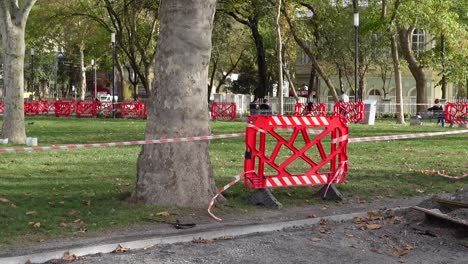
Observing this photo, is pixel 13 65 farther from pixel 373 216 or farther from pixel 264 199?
pixel 373 216

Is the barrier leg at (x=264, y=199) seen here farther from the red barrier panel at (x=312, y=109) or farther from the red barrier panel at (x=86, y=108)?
the red barrier panel at (x=86, y=108)

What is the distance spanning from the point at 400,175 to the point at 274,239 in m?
5.68

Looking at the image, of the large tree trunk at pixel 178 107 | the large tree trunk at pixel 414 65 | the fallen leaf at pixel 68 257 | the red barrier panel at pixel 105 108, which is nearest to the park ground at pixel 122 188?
the large tree trunk at pixel 178 107

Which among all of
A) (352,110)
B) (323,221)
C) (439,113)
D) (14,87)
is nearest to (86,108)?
(352,110)

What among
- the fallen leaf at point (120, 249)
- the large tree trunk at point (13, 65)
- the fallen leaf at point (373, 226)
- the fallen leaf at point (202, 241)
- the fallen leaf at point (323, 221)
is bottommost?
the fallen leaf at point (373, 226)

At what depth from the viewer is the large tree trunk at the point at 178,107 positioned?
9.14m

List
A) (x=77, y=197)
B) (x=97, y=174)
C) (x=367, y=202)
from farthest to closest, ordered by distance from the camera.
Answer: (x=97, y=174) → (x=367, y=202) → (x=77, y=197)

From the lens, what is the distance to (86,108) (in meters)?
42.1

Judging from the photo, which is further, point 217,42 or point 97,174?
point 217,42

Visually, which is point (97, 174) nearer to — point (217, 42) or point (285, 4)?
point (285, 4)

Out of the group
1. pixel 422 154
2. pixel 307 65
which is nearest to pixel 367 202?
pixel 422 154

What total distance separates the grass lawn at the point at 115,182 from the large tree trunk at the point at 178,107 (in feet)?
1.16

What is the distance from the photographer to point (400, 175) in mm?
12883

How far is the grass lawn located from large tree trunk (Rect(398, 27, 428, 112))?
19107mm
